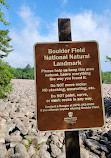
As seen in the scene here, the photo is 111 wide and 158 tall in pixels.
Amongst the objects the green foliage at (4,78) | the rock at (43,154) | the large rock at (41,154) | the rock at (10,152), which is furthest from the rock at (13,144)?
the green foliage at (4,78)

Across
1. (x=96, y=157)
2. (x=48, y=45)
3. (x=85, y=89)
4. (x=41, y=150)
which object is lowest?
(x=96, y=157)

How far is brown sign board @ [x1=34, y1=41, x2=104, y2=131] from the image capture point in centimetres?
297

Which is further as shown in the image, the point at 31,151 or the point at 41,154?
the point at 31,151

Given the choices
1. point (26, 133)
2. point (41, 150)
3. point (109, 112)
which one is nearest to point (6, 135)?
point (26, 133)

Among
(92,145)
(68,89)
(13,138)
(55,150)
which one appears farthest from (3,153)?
(92,145)

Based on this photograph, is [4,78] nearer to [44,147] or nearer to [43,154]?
[44,147]

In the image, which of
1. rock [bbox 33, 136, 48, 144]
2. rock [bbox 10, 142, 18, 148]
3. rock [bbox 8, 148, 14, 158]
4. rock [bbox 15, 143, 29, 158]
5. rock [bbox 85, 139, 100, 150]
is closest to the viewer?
rock [bbox 15, 143, 29, 158]

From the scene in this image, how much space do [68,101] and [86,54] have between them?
1.11 m

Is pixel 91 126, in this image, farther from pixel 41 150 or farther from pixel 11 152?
pixel 11 152

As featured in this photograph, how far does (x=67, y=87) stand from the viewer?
3.05 meters

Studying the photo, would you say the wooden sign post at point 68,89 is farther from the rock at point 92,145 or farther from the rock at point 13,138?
the rock at point 92,145

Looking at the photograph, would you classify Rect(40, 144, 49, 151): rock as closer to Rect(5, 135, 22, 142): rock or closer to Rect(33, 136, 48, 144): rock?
Rect(33, 136, 48, 144): rock

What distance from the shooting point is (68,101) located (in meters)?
3.02

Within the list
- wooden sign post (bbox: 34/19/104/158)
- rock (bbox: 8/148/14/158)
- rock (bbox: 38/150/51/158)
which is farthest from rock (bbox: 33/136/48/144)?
wooden sign post (bbox: 34/19/104/158)
